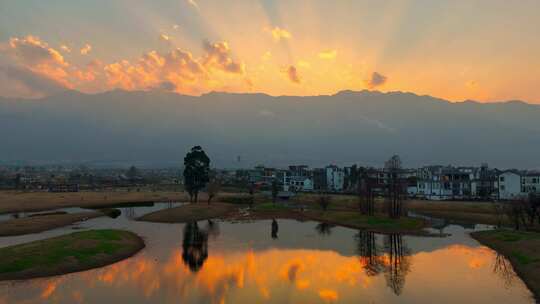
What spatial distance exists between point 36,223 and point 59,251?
2711 cm

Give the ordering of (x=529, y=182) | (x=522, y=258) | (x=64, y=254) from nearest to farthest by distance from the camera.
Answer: (x=64, y=254)
(x=522, y=258)
(x=529, y=182)

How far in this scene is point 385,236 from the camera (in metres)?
62.8

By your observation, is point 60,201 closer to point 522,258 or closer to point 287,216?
point 287,216

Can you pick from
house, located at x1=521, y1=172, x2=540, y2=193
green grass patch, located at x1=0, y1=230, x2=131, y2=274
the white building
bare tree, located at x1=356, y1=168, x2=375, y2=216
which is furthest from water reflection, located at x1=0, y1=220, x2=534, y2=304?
the white building

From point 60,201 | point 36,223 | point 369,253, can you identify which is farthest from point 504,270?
point 60,201

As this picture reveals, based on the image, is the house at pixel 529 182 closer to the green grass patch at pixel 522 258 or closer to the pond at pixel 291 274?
the pond at pixel 291 274

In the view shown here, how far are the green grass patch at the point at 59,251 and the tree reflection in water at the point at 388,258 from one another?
28.9m

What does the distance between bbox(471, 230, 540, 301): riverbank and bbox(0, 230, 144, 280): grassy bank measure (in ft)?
134

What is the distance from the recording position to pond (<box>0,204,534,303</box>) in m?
34.4

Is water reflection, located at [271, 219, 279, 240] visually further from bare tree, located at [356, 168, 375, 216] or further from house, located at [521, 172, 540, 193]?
house, located at [521, 172, 540, 193]

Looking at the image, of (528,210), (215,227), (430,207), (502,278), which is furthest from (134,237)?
(430,207)

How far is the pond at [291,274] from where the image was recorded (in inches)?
1355

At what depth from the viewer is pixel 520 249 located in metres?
47.9

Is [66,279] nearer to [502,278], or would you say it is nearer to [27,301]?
[27,301]
